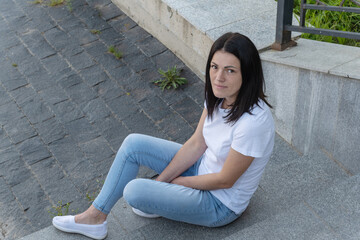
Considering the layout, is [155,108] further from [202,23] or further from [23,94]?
[23,94]

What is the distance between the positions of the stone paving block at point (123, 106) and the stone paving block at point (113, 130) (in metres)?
0.09

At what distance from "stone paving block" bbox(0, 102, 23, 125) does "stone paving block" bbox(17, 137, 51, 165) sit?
1.30ft

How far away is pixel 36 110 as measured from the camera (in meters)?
4.92

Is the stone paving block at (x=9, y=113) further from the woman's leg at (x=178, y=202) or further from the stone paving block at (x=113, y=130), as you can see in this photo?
the woman's leg at (x=178, y=202)

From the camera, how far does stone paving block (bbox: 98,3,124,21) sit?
6043 millimetres

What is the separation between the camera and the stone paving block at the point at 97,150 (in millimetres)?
4395

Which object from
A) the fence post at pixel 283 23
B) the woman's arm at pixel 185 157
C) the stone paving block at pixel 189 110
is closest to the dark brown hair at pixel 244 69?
the woman's arm at pixel 185 157

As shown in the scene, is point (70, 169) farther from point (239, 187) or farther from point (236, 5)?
point (236, 5)

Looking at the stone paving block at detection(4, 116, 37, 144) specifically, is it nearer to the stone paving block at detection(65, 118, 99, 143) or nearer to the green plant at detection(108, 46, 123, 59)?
the stone paving block at detection(65, 118, 99, 143)

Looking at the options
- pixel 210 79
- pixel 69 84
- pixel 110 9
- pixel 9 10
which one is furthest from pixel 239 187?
pixel 9 10

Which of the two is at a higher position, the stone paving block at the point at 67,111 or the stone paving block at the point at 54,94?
the stone paving block at the point at 54,94

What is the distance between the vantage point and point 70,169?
4.31 metres

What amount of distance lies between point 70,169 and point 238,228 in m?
1.77

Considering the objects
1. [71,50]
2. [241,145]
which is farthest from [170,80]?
[241,145]
